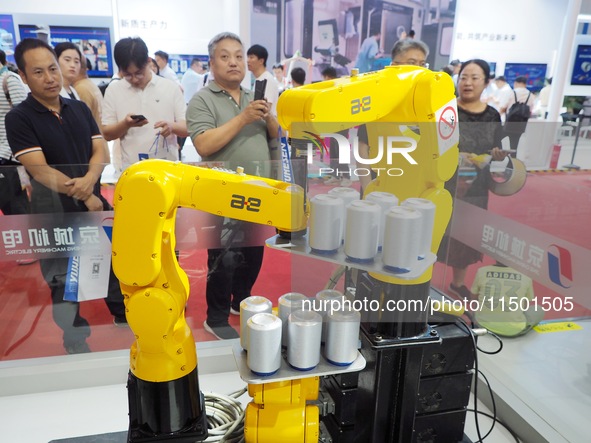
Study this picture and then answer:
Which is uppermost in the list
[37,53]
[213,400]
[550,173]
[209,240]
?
[37,53]

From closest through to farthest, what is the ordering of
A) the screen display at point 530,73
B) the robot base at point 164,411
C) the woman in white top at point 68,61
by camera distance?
the robot base at point 164,411 < the woman in white top at point 68,61 < the screen display at point 530,73

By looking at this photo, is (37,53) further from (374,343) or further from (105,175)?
(374,343)

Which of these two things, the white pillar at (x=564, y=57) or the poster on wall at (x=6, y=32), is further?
the poster on wall at (x=6, y=32)

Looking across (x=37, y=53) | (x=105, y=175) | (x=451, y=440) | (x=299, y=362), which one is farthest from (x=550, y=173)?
(x=37, y=53)

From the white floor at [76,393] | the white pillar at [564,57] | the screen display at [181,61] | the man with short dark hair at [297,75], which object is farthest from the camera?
the screen display at [181,61]

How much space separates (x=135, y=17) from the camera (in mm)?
5332

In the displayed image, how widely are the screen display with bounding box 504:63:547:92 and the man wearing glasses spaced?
201 inches

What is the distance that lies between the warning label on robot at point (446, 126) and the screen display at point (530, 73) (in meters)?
5.80

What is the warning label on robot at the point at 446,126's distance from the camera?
4.11 ft

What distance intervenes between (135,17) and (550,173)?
4623mm

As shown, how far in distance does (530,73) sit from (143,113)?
18.8 ft

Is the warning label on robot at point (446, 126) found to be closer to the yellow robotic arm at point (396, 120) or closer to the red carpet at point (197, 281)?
the yellow robotic arm at point (396, 120)

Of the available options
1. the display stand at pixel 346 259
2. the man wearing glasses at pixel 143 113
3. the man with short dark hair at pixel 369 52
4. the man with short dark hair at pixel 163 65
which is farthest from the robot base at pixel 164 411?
the man with short dark hair at pixel 369 52

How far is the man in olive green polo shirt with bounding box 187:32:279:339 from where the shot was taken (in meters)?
2.25
